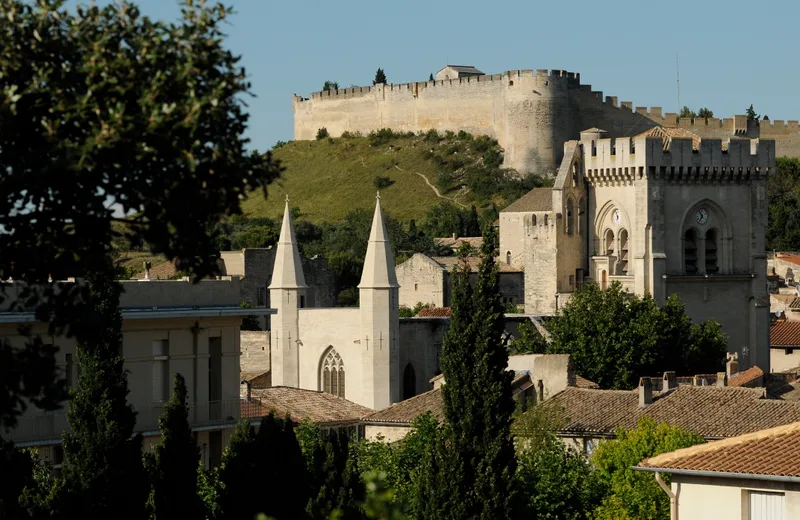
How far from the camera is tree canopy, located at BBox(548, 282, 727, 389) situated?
53406 mm

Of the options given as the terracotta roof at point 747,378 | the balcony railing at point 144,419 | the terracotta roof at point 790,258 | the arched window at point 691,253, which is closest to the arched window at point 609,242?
the arched window at point 691,253

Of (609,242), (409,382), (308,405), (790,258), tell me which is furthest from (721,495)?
(790,258)

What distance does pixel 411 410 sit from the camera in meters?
40.8

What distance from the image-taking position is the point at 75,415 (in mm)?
26594

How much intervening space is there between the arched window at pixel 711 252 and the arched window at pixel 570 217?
170 inches

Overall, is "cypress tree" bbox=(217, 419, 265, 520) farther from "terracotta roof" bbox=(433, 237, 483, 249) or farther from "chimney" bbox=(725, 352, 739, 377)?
"terracotta roof" bbox=(433, 237, 483, 249)

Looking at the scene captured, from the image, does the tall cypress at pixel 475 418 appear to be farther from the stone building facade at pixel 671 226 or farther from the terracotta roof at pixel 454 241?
the terracotta roof at pixel 454 241

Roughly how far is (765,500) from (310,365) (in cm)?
3010

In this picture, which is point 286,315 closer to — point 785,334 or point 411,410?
point 411,410

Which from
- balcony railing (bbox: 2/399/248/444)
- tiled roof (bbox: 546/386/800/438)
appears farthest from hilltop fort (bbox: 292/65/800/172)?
balcony railing (bbox: 2/399/248/444)

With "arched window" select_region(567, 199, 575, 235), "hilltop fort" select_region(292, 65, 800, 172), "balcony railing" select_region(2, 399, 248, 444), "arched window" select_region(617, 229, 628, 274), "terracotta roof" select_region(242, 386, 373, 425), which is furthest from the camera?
"hilltop fort" select_region(292, 65, 800, 172)

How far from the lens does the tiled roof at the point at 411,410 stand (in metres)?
40.1

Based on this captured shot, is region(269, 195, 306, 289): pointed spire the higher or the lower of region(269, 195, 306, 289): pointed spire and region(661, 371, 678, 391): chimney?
the higher

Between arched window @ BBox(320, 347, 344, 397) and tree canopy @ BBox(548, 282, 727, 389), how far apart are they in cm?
635
